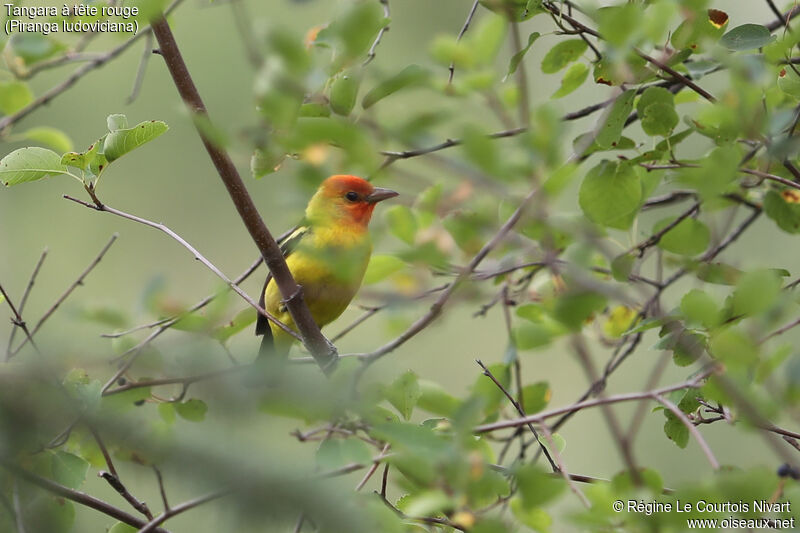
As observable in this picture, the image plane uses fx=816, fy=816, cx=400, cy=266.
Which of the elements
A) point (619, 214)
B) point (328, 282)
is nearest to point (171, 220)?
point (328, 282)

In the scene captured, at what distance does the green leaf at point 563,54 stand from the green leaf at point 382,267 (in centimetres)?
79

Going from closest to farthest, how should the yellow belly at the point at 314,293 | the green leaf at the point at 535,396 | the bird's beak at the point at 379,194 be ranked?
the green leaf at the point at 535,396, the yellow belly at the point at 314,293, the bird's beak at the point at 379,194

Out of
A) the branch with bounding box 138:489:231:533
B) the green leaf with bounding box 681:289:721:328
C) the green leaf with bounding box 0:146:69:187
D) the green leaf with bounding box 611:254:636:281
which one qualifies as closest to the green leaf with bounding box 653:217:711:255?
the green leaf with bounding box 611:254:636:281

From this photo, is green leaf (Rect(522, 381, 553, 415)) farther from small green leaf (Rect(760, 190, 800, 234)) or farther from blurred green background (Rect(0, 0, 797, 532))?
blurred green background (Rect(0, 0, 797, 532))

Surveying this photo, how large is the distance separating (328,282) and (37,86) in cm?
743

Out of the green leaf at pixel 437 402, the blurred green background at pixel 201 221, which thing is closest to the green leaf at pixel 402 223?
the green leaf at pixel 437 402

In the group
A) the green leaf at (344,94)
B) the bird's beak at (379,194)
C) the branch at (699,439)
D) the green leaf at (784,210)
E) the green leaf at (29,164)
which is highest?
the bird's beak at (379,194)

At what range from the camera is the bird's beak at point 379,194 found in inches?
173

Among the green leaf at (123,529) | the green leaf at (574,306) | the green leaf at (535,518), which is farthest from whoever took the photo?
the green leaf at (123,529)

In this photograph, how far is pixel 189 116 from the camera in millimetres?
1103

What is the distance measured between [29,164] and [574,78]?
1669mm

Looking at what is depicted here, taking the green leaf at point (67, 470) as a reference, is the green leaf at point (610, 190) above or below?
above

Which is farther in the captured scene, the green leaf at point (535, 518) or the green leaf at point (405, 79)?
the green leaf at point (535, 518)

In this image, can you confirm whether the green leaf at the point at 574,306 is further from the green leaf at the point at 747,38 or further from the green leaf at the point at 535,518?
the green leaf at the point at 747,38
